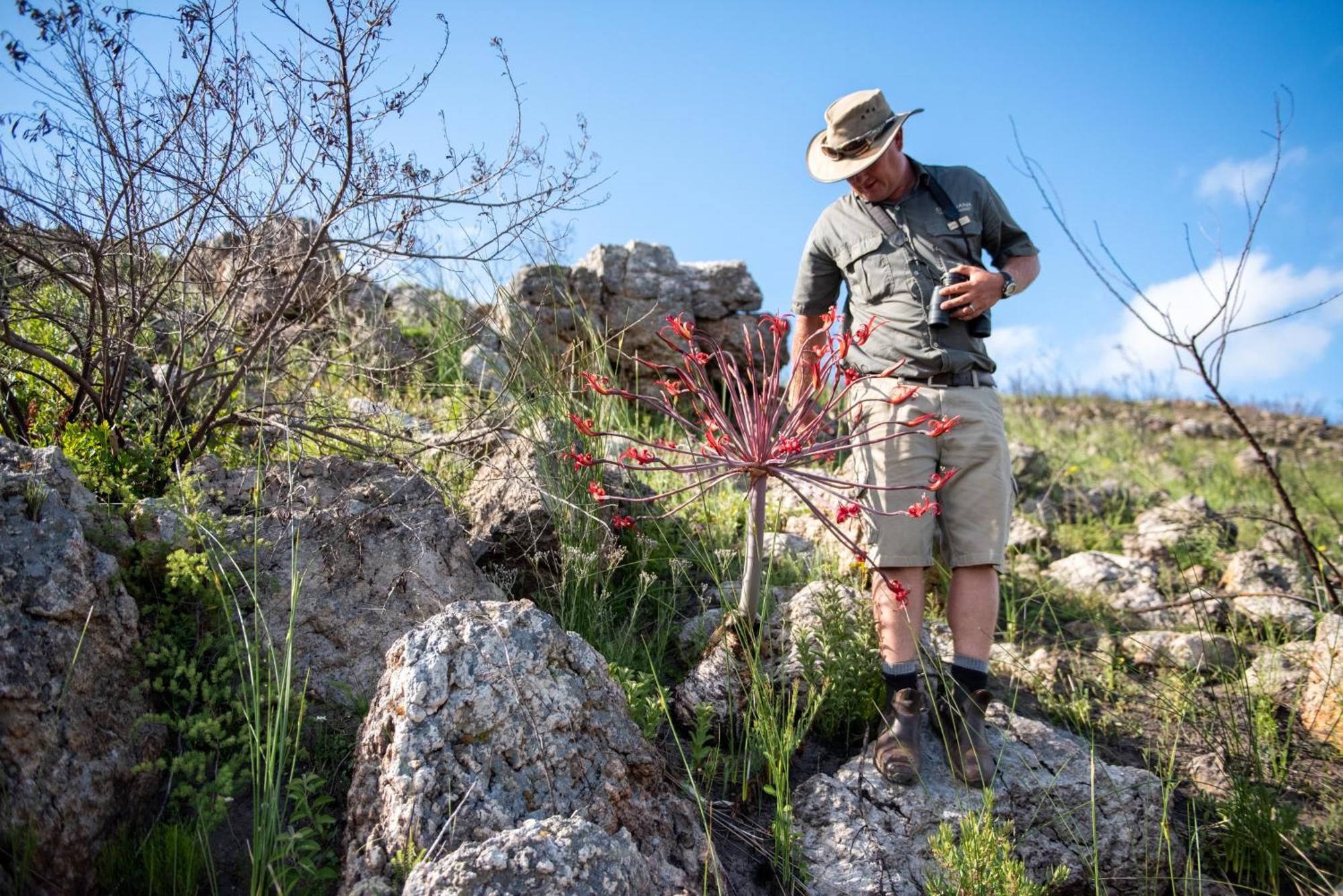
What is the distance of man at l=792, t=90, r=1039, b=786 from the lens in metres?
3.59

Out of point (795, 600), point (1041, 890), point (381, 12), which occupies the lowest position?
point (1041, 890)

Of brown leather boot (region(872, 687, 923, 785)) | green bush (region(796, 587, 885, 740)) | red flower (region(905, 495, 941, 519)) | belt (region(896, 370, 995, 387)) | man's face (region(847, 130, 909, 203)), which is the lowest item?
brown leather boot (region(872, 687, 923, 785))

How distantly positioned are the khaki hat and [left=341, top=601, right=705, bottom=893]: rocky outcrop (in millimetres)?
2346

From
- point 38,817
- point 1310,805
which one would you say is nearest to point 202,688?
point 38,817

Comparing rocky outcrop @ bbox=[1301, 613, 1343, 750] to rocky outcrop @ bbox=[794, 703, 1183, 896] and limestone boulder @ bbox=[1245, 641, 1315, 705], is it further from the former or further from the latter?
rocky outcrop @ bbox=[794, 703, 1183, 896]

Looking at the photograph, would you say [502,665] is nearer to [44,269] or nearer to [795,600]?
[795,600]

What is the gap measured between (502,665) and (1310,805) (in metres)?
Result: 3.49

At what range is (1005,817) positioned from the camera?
3344mm

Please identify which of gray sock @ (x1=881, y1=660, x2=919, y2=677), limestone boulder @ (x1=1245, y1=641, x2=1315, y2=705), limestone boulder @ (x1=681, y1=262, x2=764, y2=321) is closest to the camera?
gray sock @ (x1=881, y1=660, x2=919, y2=677)

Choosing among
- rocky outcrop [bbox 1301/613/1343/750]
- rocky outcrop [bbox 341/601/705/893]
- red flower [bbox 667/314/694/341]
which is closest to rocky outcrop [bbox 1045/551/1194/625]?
rocky outcrop [bbox 1301/613/1343/750]

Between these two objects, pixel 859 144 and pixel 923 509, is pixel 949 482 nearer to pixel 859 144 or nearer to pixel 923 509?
pixel 923 509

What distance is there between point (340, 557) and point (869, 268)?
2.54 meters

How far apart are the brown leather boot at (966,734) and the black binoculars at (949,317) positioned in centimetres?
146

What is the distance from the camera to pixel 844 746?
377cm
